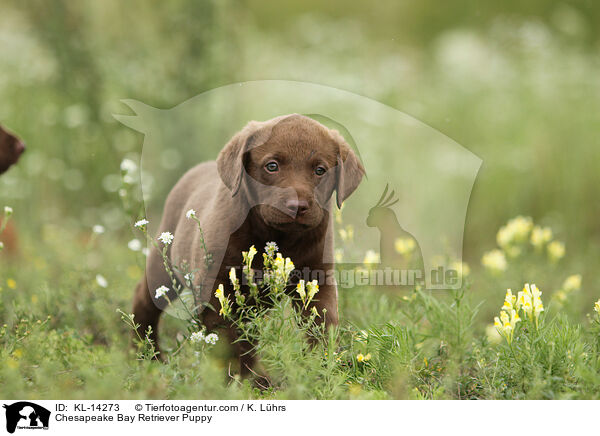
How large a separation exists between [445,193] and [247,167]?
2.94 m

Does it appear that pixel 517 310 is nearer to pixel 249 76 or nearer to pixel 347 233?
pixel 347 233

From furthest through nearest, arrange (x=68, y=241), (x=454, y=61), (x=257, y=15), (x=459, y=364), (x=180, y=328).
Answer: (x=257, y=15), (x=454, y=61), (x=68, y=241), (x=180, y=328), (x=459, y=364)

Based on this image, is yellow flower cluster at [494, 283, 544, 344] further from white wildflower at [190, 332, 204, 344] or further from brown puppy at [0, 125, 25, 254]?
brown puppy at [0, 125, 25, 254]

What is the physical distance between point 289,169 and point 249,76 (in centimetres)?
319

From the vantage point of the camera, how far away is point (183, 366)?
126 inches

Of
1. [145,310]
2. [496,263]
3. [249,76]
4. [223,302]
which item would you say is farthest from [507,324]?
[249,76]

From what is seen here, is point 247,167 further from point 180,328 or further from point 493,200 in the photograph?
point 493,200

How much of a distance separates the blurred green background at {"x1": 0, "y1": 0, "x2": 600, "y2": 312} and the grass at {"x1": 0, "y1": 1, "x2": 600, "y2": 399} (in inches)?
0.8

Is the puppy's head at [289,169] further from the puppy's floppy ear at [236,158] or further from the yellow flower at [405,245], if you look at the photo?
the yellow flower at [405,245]

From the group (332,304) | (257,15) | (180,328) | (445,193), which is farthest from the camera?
(257,15)

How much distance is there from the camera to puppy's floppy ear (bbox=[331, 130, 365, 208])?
3303 mm

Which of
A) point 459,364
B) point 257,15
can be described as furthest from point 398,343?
point 257,15
